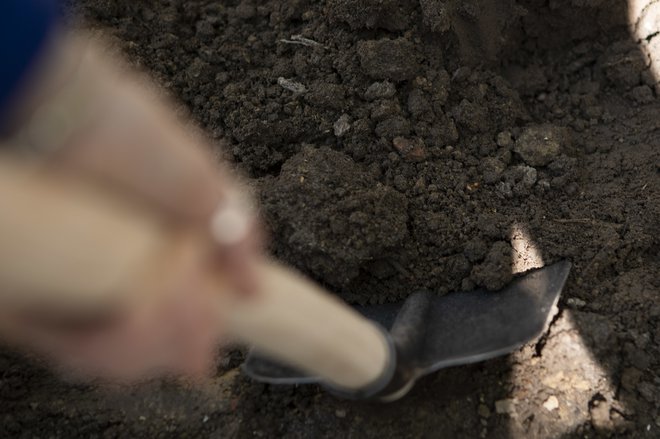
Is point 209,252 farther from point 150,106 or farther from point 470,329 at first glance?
point 470,329

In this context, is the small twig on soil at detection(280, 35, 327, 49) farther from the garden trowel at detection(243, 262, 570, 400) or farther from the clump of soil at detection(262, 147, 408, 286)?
the garden trowel at detection(243, 262, 570, 400)

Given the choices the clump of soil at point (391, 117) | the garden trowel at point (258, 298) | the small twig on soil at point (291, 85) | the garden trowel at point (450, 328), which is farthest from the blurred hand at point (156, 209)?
the small twig on soil at point (291, 85)

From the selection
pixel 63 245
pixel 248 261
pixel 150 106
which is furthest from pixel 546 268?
pixel 63 245

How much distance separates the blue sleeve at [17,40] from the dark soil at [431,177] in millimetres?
787

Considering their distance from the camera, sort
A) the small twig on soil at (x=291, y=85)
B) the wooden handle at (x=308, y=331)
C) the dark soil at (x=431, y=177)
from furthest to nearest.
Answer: the small twig on soil at (x=291, y=85)
the dark soil at (x=431, y=177)
the wooden handle at (x=308, y=331)

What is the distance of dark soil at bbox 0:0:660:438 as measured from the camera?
137 cm

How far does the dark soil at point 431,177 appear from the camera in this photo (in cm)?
137

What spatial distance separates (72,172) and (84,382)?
1.02 meters

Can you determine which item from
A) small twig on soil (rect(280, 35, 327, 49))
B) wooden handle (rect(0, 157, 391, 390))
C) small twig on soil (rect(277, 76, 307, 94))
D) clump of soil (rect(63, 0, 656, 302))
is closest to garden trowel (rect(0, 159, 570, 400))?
wooden handle (rect(0, 157, 391, 390))

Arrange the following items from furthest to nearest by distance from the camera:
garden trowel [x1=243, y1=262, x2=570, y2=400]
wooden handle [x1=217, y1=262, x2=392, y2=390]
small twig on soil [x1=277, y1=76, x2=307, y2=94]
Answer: small twig on soil [x1=277, y1=76, x2=307, y2=94]
garden trowel [x1=243, y1=262, x2=570, y2=400]
wooden handle [x1=217, y1=262, x2=392, y2=390]

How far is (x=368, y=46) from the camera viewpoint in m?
1.62

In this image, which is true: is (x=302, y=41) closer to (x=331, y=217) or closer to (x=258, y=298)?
(x=331, y=217)

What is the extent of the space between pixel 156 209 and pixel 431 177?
100 centimetres

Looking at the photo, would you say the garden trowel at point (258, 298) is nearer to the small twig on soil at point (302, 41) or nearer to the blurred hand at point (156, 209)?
the blurred hand at point (156, 209)
